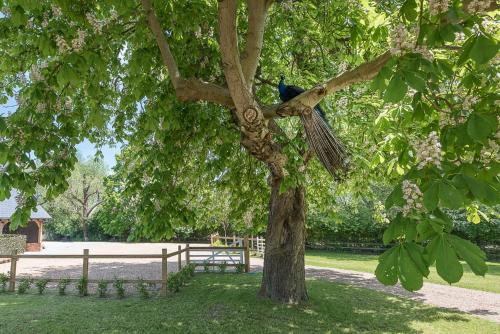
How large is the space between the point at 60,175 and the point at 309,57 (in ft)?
19.1

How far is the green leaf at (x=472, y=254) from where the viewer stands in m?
1.38

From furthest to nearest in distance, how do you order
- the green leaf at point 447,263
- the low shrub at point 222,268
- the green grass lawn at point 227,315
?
the low shrub at point 222,268 < the green grass lawn at point 227,315 < the green leaf at point 447,263

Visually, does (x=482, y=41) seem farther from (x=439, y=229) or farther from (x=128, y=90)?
(x=128, y=90)

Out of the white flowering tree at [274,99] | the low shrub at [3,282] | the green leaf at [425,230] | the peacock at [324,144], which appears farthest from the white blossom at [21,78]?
the low shrub at [3,282]

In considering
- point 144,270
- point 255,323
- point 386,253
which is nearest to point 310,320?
point 255,323

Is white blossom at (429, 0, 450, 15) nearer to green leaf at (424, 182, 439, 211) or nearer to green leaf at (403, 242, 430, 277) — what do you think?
green leaf at (424, 182, 439, 211)

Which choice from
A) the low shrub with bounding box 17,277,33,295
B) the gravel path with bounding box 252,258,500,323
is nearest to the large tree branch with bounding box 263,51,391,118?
the gravel path with bounding box 252,258,500,323

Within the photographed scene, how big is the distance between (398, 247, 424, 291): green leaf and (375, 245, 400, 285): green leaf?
17mm

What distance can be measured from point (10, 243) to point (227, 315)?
1946 centimetres

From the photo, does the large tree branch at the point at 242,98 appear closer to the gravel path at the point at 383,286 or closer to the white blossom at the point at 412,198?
the white blossom at the point at 412,198

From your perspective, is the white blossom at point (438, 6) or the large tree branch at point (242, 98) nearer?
the white blossom at point (438, 6)

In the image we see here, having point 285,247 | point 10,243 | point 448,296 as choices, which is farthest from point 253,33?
point 10,243

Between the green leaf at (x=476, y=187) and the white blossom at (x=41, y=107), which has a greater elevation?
the white blossom at (x=41, y=107)

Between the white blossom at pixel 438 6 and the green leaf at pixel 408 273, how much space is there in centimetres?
123
